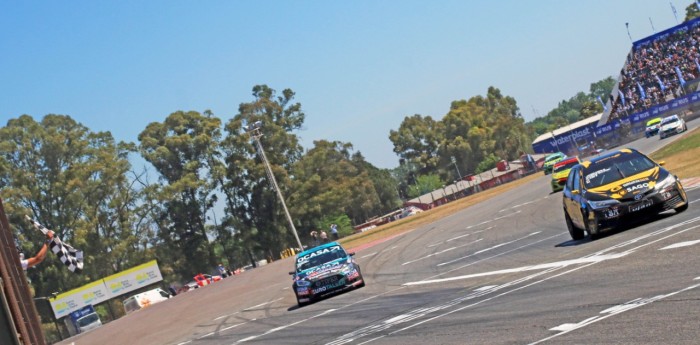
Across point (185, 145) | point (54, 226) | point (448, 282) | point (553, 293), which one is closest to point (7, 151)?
point (54, 226)

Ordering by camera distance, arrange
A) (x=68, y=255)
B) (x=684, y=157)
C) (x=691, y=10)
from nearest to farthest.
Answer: (x=68, y=255) < (x=684, y=157) < (x=691, y=10)

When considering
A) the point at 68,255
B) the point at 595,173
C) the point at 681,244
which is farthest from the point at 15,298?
the point at 68,255

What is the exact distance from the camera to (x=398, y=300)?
60.0 ft

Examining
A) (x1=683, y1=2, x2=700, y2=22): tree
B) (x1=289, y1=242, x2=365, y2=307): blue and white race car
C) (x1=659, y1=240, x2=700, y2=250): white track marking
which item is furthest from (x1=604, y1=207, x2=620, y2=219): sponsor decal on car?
(x1=683, y1=2, x2=700, y2=22): tree

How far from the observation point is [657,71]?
3885 inches

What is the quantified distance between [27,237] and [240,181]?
74.4 ft

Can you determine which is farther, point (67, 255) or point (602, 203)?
point (67, 255)

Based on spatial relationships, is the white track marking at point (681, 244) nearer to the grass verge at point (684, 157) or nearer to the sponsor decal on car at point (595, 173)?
the sponsor decal on car at point (595, 173)

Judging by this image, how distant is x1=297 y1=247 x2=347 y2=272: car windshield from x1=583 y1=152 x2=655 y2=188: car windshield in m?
8.73

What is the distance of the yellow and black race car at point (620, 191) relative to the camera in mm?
17062

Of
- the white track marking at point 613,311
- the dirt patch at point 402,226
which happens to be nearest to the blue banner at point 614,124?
the dirt patch at point 402,226

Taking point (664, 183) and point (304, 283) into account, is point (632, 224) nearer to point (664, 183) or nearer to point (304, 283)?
point (664, 183)

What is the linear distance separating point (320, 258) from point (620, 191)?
10.4 m

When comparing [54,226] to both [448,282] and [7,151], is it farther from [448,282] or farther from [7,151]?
[448,282]
